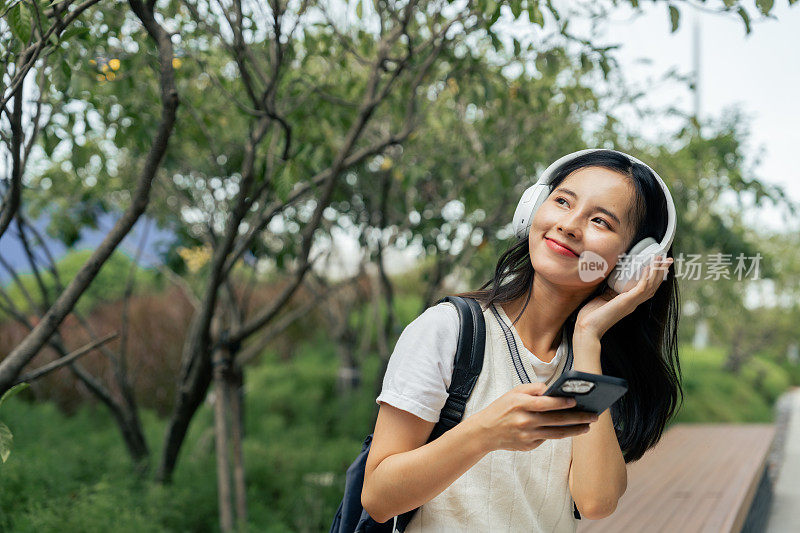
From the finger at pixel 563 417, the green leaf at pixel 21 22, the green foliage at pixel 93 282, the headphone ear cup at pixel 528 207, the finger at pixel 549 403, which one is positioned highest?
the green leaf at pixel 21 22

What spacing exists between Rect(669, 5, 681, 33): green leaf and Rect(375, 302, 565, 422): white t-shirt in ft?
5.62

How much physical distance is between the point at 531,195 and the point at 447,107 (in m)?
4.28

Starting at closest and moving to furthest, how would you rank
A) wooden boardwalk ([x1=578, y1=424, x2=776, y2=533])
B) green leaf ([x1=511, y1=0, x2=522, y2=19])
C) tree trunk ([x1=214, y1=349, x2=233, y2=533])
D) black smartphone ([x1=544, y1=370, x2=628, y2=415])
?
black smartphone ([x1=544, y1=370, x2=628, y2=415]) → green leaf ([x1=511, y1=0, x2=522, y2=19]) → wooden boardwalk ([x1=578, y1=424, x2=776, y2=533]) → tree trunk ([x1=214, y1=349, x2=233, y2=533])

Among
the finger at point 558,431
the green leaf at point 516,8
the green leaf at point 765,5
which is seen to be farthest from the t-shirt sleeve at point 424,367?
the green leaf at point 765,5

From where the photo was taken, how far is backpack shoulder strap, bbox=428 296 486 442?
57.2 inches

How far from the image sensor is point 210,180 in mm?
5480

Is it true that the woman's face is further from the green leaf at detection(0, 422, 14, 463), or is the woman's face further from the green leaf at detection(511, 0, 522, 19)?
the green leaf at detection(0, 422, 14, 463)

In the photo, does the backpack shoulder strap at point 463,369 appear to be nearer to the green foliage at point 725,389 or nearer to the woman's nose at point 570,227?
the woman's nose at point 570,227

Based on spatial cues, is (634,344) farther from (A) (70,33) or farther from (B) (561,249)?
(A) (70,33)

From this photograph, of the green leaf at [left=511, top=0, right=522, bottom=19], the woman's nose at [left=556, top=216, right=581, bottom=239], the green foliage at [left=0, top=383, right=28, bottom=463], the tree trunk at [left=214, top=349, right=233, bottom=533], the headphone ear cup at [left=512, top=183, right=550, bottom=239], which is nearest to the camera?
the woman's nose at [left=556, top=216, right=581, bottom=239]

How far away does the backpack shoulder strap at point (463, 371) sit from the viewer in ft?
4.77

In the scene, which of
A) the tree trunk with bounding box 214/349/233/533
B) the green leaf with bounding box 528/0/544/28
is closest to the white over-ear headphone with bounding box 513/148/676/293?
the green leaf with bounding box 528/0/544/28

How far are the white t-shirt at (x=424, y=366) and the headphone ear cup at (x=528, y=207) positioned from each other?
28 cm

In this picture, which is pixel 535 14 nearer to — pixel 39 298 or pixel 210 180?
pixel 210 180
